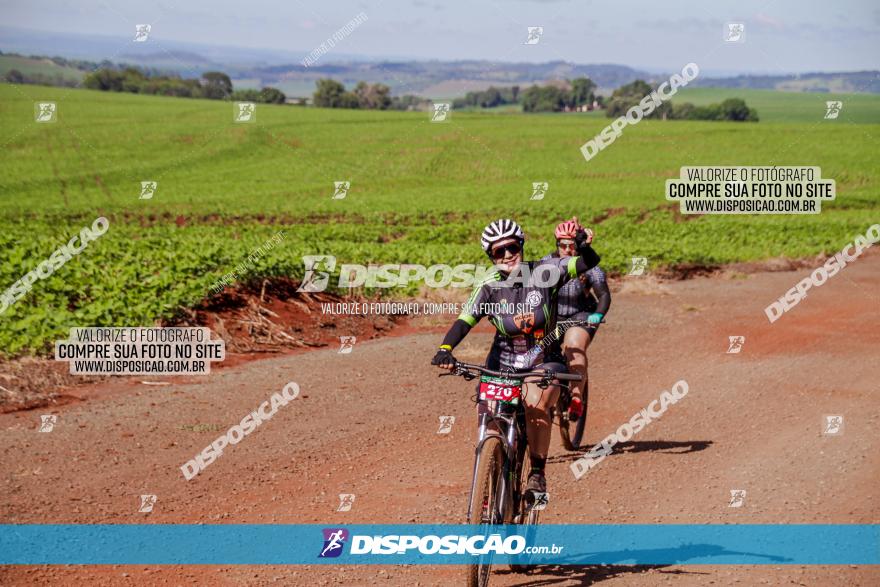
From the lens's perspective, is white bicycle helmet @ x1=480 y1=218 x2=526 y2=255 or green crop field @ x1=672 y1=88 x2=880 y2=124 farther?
green crop field @ x1=672 y1=88 x2=880 y2=124

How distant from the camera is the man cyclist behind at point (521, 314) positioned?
697 cm

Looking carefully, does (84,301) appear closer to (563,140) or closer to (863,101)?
(563,140)

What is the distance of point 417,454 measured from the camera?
9.98 m

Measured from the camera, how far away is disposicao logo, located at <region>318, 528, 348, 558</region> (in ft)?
24.0

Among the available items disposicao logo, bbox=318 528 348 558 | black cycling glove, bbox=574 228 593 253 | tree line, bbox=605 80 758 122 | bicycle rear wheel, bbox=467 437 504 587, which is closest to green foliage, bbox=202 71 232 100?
tree line, bbox=605 80 758 122

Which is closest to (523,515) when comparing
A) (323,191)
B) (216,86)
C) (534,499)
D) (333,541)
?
(534,499)

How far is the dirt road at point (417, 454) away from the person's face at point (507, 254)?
2160 mm

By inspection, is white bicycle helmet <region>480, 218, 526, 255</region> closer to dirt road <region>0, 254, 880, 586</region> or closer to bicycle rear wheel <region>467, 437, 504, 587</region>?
bicycle rear wheel <region>467, 437, 504, 587</region>

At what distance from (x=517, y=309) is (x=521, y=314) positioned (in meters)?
0.05

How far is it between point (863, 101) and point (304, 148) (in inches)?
3184

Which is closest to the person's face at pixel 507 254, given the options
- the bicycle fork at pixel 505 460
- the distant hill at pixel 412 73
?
the bicycle fork at pixel 505 460

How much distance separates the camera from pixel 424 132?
75.5 metres

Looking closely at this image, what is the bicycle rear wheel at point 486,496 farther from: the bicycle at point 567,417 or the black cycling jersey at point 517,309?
the bicycle at point 567,417

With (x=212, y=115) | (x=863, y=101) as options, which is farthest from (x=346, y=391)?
(x=863, y=101)
